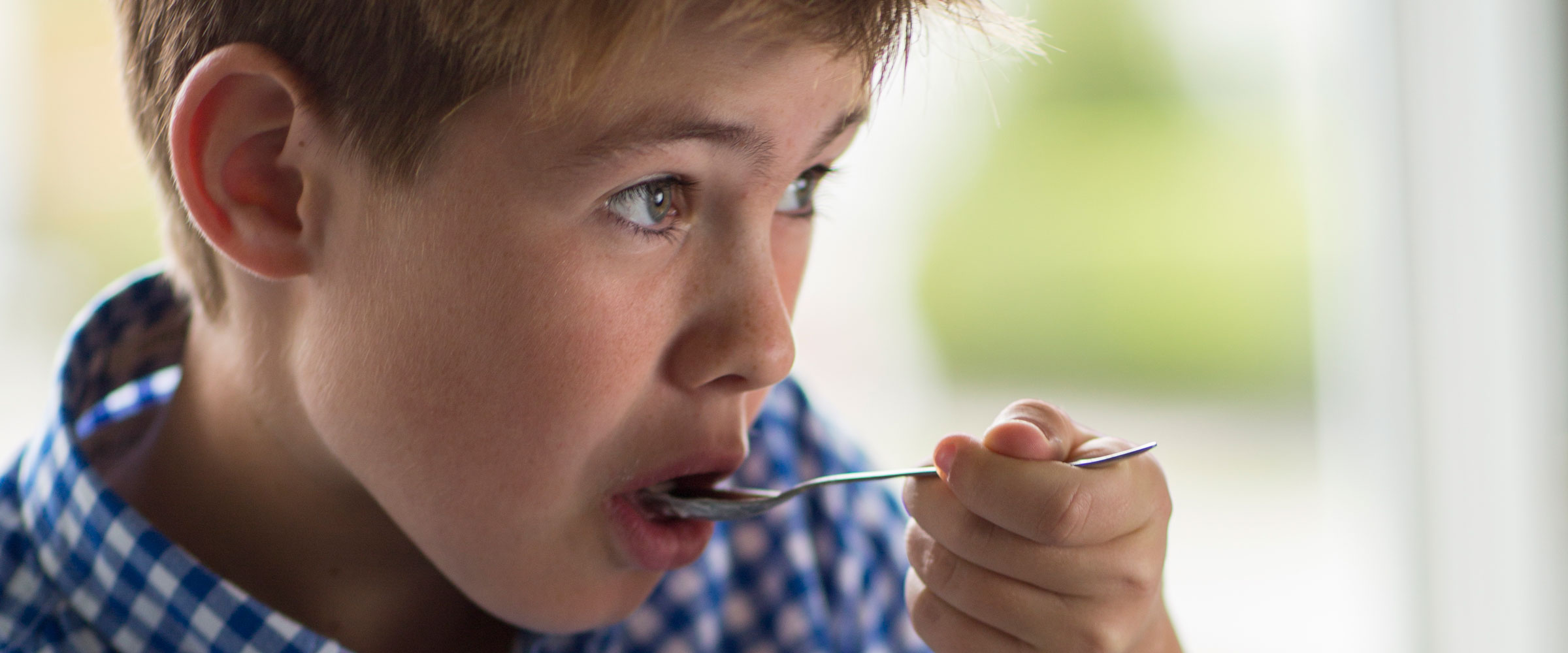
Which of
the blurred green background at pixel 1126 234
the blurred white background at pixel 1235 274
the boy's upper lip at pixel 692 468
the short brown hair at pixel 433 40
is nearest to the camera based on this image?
the short brown hair at pixel 433 40

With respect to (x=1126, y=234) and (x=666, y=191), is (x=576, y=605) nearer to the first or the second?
(x=666, y=191)

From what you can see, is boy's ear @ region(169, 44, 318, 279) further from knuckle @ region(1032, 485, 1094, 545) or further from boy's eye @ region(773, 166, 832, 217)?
knuckle @ region(1032, 485, 1094, 545)

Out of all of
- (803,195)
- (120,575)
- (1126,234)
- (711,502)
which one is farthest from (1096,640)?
(1126,234)

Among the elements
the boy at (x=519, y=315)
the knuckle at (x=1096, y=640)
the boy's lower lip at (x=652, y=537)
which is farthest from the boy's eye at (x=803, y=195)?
the knuckle at (x=1096, y=640)

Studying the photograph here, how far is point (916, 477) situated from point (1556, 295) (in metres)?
0.93

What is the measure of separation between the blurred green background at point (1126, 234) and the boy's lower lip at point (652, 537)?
0.90 m

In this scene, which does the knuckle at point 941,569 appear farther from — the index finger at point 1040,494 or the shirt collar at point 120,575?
the shirt collar at point 120,575

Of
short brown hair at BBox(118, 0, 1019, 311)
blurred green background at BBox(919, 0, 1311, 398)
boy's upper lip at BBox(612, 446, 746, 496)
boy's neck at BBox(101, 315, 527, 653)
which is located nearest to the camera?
short brown hair at BBox(118, 0, 1019, 311)

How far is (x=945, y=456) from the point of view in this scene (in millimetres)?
619

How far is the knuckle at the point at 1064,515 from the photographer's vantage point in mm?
602

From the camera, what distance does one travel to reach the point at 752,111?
598 mm

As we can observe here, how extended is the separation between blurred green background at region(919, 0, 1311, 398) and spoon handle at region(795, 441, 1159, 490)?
93 cm

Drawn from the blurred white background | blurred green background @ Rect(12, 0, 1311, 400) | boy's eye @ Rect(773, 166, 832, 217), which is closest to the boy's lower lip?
boy's eye @ Rect(773, 166, 832, 217)

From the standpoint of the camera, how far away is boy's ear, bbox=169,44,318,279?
2.10 ft
